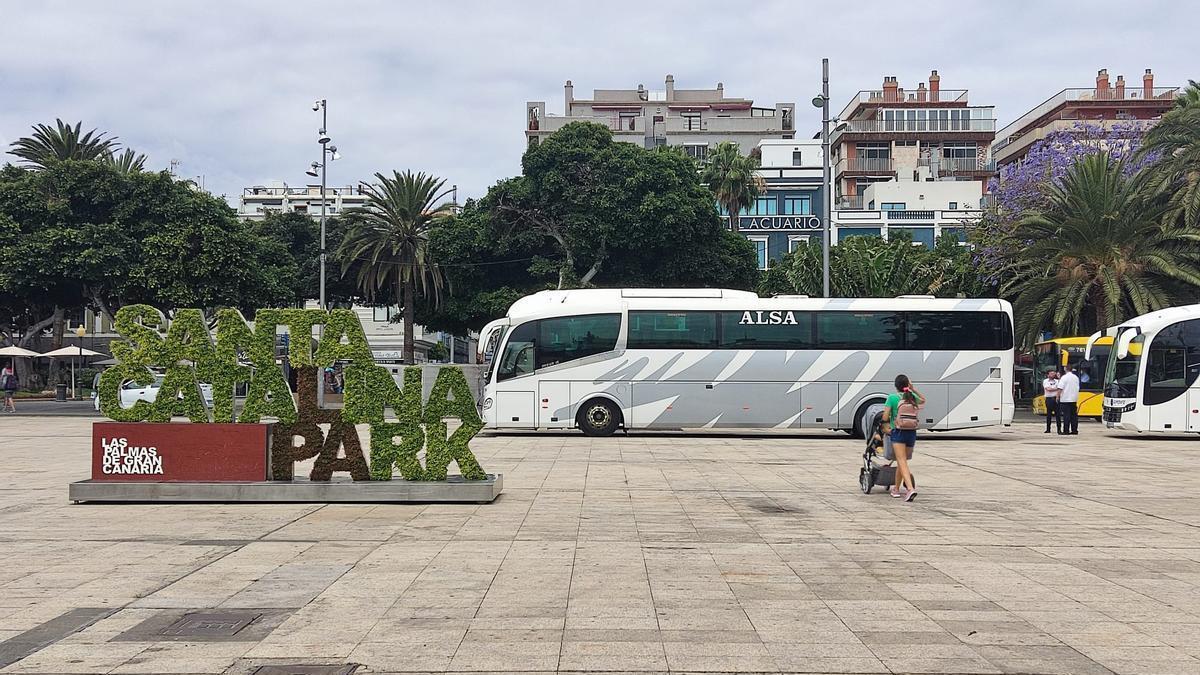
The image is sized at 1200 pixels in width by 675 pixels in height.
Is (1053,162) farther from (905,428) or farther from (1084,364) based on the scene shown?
(905,428)

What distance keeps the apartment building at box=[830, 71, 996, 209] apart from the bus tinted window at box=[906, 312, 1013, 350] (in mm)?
54998

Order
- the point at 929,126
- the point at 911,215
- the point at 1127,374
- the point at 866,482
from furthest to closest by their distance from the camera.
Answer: the point at 929,126 → the point at 911,215 → the point at 1127,374 → the point at 866,482

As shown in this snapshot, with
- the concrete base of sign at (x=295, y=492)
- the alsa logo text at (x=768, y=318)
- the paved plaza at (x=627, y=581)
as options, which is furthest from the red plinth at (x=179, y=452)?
the alsa logo text at (x=768, y=318)

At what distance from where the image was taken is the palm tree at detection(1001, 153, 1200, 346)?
33656 mm

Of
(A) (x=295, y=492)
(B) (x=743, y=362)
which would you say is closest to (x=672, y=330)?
(B) (x=743, y=362)

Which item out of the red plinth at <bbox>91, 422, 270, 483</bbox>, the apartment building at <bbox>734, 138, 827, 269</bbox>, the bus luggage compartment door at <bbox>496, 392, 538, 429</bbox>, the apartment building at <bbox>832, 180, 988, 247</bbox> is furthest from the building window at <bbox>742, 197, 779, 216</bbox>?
the red plinth at <bbox>91, 422, 270, 483</bbox>

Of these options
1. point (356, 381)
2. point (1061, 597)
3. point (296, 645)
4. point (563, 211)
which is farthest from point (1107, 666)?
point (563, 211)

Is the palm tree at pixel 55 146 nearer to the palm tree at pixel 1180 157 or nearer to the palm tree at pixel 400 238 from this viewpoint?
the palm tree at pixel 400 238

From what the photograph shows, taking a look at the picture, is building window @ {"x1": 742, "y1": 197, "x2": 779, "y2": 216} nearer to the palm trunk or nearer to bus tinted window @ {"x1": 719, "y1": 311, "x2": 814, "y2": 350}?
the palm trunk

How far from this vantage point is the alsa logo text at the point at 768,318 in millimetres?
25245

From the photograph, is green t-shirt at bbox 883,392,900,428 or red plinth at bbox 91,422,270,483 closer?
red plinth at bbox 91,422,270,483

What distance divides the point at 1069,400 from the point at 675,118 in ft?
211

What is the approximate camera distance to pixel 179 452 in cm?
1241

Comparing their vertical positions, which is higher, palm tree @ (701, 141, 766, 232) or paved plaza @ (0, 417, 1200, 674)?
palm tree @ (701, 141, 766, 232)
